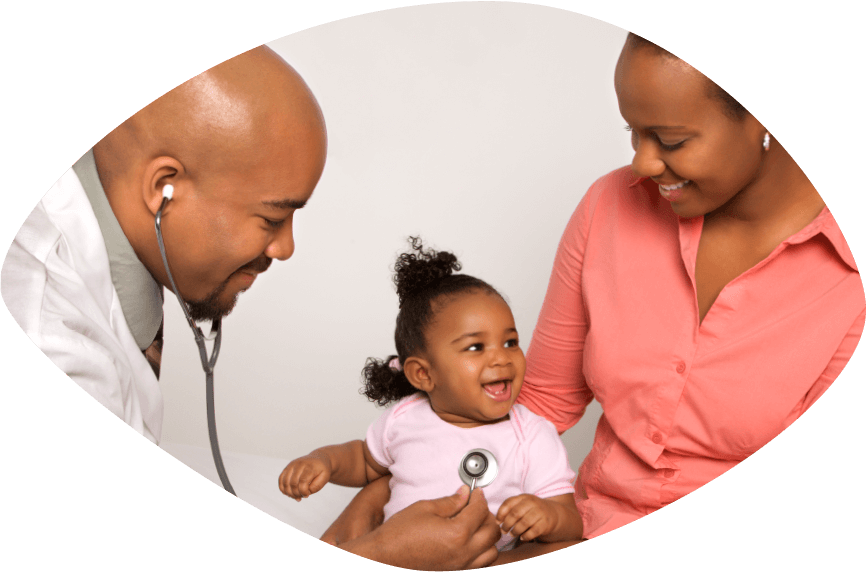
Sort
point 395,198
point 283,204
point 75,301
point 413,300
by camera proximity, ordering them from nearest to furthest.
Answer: point 75,301
point 283,204
point 413,300
point 395,198

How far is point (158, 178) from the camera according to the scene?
0.94 metres

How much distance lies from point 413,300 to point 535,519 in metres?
0.36

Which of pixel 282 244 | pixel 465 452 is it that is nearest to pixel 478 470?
pixel 465 452

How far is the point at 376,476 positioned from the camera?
1141mm

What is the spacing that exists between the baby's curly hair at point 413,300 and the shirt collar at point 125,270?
35 centimetres

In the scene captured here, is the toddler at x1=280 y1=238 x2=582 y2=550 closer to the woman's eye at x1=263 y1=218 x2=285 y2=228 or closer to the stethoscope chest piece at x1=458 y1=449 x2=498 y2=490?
the stethoscope chest piece at x1=458 y1=449 x2=498 y2=490

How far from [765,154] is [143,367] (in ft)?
2.84

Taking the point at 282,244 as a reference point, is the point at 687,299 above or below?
below

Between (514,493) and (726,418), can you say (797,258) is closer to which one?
(726,418)

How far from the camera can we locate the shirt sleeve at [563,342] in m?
1.16

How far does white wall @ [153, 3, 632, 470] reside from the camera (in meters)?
1.21

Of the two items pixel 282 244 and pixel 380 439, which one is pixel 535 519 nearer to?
pixel 380 439

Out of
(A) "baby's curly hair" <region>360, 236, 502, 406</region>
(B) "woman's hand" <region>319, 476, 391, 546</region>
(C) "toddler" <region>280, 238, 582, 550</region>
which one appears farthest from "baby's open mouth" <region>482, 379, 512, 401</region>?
(B) "woman's hand" <region>319, 476, 391, 546</region>

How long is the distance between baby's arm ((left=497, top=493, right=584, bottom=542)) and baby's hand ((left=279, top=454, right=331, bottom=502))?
0.88 feet
